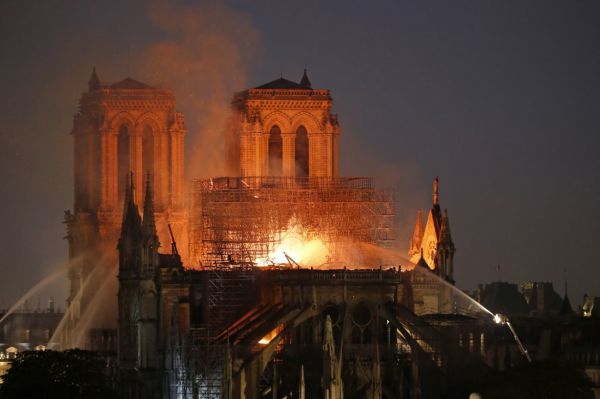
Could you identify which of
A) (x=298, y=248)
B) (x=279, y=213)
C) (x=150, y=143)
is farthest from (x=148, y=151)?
(x=298, y=248)

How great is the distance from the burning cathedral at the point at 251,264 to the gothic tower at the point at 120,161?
0.08 meters

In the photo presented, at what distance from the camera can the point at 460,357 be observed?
117750 millimetres

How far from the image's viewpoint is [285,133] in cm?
13500

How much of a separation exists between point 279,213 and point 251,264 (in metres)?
5.03

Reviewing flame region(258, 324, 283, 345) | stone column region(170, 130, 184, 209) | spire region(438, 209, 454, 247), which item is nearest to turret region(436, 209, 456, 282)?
spire region(438, 209, 454, 247)

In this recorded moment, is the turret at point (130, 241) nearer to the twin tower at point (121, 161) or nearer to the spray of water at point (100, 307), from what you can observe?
the twin tower at point (121, 161)

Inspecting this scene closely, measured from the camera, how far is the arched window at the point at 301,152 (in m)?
136

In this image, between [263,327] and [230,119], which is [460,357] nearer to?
[263,327]

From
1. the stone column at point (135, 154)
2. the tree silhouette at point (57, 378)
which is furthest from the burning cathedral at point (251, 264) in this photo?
the tree silhouette at point (57, 378)

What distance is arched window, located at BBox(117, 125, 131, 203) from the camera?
463ft

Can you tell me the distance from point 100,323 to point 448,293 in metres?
19.7

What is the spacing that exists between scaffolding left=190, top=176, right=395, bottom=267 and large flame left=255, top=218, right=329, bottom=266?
229 millimetres

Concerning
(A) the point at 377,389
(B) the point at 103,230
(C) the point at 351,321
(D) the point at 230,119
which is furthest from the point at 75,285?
(A) the point at 377,389

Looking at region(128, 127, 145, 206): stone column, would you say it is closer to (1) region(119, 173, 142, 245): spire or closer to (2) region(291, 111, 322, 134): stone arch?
(2) region(291, 111, 322, 134): stone arch
